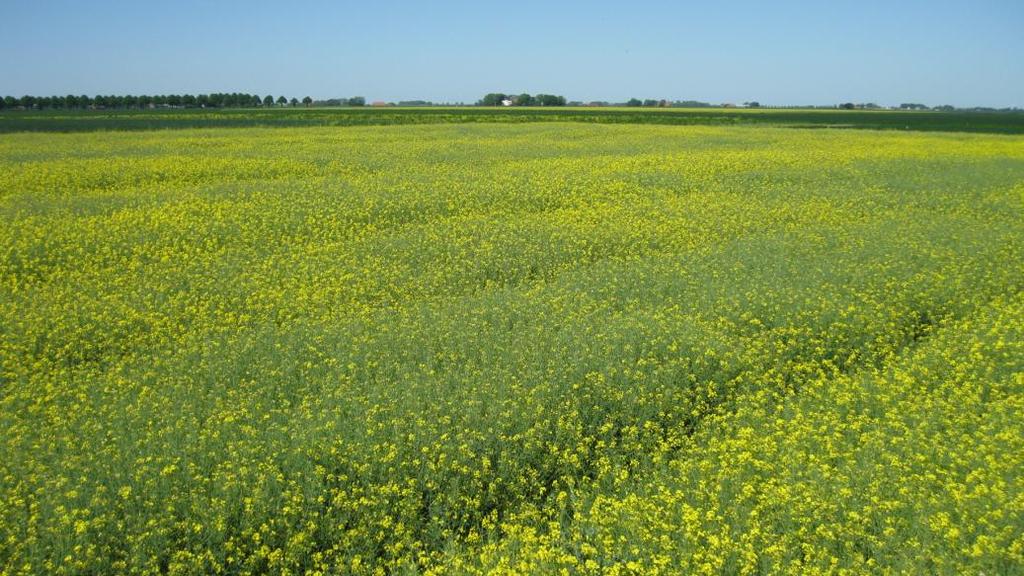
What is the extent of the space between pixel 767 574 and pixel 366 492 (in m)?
2.84

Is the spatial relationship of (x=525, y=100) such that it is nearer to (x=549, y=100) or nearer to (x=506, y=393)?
(x=549, y=100)

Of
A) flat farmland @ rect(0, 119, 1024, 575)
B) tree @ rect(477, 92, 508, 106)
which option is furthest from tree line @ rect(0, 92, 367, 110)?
flat farmland @ rect(0, 119, 1024, 575)

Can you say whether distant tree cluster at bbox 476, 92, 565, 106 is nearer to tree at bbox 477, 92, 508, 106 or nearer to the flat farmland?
tree at bbox 477, 92, 508, 106

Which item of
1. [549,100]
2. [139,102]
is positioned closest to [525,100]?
[549,100]

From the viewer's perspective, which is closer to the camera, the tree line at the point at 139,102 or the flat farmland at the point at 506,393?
the flat farmland at the point at 506,393

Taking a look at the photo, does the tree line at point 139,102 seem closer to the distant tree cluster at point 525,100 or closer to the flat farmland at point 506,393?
the distant tree cluster at point 525,100

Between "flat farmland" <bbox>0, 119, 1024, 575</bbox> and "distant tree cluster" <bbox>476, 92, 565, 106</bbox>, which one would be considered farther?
"distant tree cluster" <bbox>476, 92, 565, 106</bbox>

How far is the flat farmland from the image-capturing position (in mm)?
4660

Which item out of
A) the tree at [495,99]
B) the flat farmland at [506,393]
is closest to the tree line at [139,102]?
the tree at [495,99]

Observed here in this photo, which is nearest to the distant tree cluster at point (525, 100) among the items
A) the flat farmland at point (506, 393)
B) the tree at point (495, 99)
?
the tree at point (495, 99)

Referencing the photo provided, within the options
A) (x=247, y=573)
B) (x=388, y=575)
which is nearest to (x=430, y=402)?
(x=388, y=575)

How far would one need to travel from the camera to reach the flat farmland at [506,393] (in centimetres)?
466

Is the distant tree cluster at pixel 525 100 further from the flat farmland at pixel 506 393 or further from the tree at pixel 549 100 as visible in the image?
the flat farmland at pixel 506 393

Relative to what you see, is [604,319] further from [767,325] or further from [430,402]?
[430,402]
